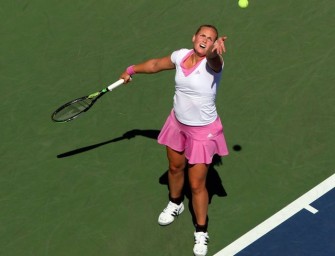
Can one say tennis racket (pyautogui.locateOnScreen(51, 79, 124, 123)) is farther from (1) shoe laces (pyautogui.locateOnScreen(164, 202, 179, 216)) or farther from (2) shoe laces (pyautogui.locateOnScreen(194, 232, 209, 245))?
(2) shoe laces (pyautogui.locateOnScreen(194, 232, 209, 245))

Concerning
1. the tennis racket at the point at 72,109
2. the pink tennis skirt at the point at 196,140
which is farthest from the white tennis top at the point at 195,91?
the tennis racket at the point at 72,109

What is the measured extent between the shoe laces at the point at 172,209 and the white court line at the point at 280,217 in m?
0.87

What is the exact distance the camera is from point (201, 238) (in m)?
8.54

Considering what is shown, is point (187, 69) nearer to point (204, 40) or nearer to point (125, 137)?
point (204, 40)

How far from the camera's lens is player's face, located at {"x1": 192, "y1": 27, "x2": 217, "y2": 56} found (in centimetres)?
745

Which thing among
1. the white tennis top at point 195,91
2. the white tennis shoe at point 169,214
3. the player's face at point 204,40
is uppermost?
the player's face at point 204,40

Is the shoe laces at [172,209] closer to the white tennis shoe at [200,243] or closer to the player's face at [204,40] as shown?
the white tennis shoe at [200,243]

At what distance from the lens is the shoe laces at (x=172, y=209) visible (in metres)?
8.97

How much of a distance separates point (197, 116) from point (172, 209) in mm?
1777

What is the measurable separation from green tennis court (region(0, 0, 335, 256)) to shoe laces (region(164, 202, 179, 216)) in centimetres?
15

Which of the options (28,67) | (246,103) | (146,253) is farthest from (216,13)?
(146,253)

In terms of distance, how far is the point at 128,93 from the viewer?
11023 mm

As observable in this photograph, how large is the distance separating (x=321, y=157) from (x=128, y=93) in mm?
3411

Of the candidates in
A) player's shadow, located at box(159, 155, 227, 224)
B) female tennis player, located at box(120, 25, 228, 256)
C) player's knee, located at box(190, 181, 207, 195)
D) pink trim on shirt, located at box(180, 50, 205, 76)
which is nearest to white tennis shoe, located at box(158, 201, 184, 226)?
player's shadow, located at box(159, 155, 227, 224)
